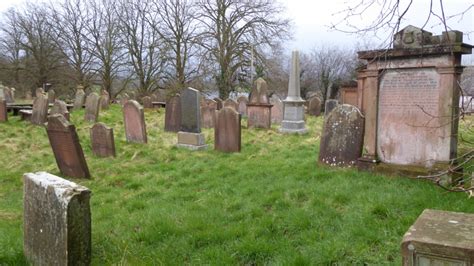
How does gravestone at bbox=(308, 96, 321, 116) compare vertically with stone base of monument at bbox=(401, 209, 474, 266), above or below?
above

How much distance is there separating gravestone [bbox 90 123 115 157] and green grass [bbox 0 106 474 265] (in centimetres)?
63

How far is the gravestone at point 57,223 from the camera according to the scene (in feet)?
10.8

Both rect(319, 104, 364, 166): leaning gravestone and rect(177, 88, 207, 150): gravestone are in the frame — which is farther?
rect(177, 88, 207, 150): gravestone

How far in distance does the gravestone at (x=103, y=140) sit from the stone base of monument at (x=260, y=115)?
20.0 ft

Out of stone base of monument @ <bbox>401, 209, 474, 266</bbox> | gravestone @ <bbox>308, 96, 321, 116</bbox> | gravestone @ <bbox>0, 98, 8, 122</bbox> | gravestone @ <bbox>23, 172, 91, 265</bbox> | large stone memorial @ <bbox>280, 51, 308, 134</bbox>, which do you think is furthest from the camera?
gravestone @ <bbox>308, 96, 321, 116</bbox>

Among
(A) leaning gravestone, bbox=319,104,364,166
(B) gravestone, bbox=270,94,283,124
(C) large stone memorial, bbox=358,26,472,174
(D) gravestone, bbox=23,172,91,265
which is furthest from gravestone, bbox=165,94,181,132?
(D) gravestone, bbox=23,172,91,265

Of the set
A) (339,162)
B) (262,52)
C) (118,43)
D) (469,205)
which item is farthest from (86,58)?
(469,205)

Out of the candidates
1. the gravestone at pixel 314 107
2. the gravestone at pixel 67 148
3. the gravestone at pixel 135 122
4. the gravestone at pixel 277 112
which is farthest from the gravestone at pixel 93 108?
the gravestone at pixel 314 107

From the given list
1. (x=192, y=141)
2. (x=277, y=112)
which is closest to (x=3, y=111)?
(x=192, y=141)

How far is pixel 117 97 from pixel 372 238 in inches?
1266

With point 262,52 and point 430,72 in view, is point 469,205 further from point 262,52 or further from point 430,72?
point 262,52

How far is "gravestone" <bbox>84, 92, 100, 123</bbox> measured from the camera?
52.2ft

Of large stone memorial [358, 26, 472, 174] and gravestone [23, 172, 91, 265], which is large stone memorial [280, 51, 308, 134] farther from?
gravestone [23, 172, 91, 265]

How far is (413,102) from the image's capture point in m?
6.26
